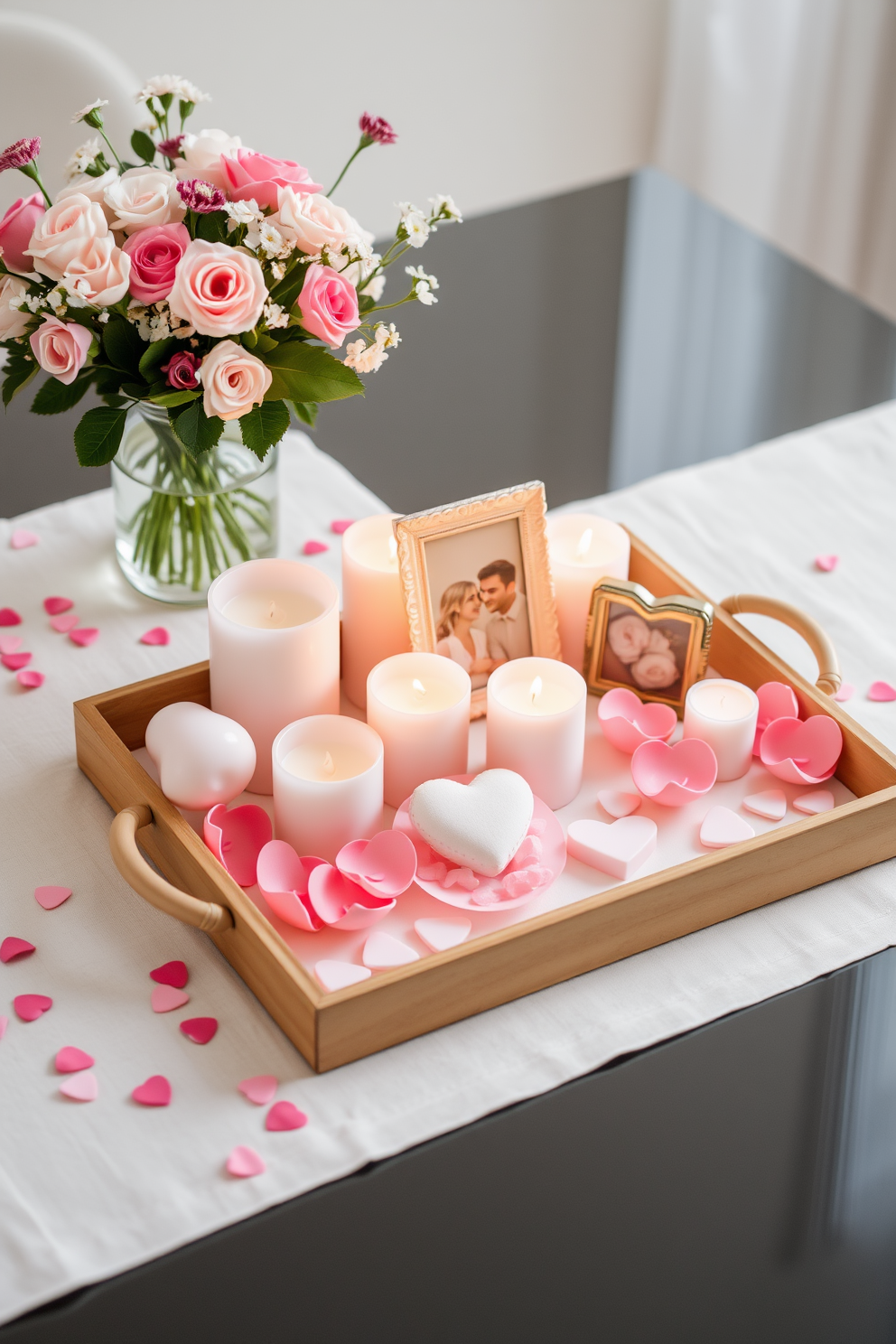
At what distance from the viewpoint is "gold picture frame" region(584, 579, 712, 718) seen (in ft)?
4.04

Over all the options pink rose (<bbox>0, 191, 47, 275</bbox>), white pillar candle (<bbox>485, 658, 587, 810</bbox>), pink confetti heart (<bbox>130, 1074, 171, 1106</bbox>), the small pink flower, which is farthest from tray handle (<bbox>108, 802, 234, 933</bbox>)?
the small pink flower

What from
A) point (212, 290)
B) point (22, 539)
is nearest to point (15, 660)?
point (22, 539)

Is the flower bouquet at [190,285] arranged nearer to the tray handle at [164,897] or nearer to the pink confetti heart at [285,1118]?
the tray handle at [164,897]

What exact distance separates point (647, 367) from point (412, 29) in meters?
1.46

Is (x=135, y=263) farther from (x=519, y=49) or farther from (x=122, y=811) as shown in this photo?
(x=519, y=49)

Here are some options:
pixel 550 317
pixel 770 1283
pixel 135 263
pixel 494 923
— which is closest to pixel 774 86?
pixel 550 317

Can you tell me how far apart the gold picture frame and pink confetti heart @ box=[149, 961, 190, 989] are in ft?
1.52

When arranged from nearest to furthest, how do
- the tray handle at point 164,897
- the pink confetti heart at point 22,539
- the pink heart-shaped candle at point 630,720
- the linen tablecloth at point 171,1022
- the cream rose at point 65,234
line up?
1. the linen tablecloth at point 171,1022
2. the tray handle at point 164,897
3. the cream rose at point 65,234
4. the pink heart-shaped candle at point 630,720
5. the pink confetti heart at point 22,539

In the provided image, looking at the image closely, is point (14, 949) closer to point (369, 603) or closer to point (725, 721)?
point (369, 603)

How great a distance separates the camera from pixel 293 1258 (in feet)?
2.76

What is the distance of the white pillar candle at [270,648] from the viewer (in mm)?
1132

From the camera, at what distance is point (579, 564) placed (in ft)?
4.28

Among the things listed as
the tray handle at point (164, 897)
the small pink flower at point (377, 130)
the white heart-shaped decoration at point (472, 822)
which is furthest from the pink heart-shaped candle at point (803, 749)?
the small pink flower at point (377, 130)

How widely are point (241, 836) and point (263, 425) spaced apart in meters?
0.33
